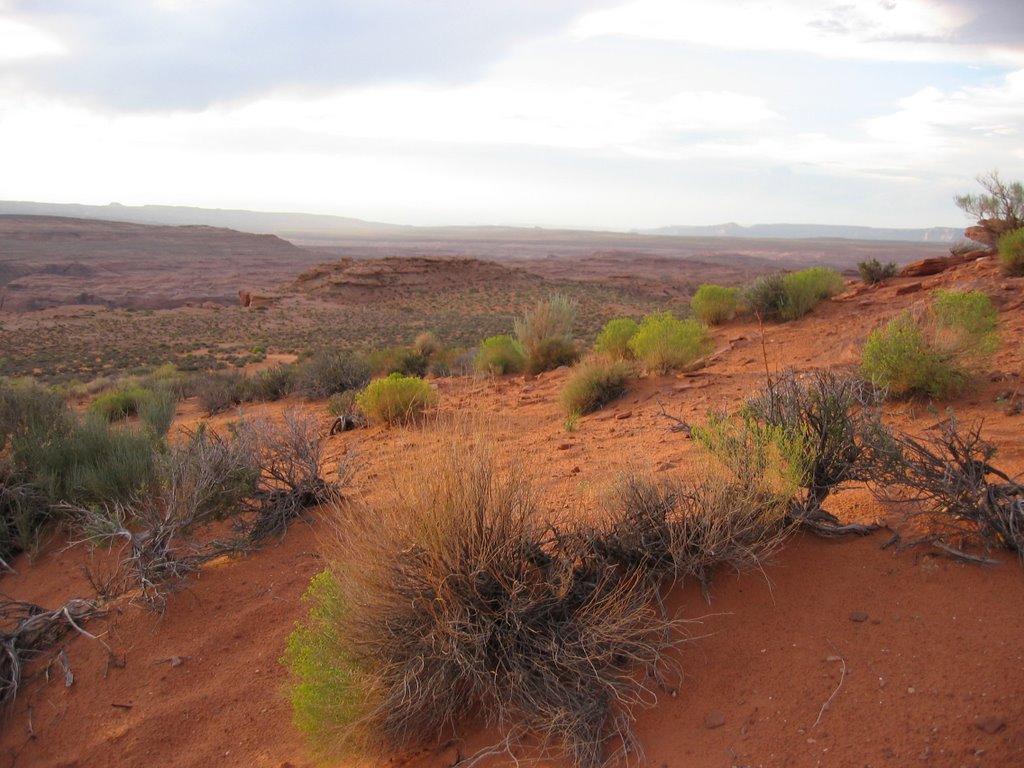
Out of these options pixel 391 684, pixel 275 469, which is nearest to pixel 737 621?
pixel 391 684

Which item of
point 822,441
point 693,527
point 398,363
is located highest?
point 822,441

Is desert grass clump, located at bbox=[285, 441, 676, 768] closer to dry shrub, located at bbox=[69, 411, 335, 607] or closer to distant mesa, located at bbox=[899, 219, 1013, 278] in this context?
dry shrub, located at bbox=[69, 411, 335, 607]

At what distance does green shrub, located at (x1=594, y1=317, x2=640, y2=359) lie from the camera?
→ 11.3 m

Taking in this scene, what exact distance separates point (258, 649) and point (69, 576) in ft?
6.41

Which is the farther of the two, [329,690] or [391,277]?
[391,277]

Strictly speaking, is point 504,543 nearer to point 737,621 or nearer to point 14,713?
point 737,621

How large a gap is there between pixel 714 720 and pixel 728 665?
0.32 m

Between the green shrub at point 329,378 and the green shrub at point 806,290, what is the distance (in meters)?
7.79

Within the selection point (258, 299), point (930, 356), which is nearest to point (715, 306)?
point (930, 356)

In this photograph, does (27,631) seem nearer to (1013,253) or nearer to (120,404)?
(120,404)

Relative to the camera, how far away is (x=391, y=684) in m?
3.09

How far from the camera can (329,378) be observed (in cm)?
1266

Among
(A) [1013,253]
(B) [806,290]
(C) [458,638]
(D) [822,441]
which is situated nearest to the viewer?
(C) [458,638]

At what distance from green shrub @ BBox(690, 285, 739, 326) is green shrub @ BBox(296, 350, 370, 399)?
672 centimetres
